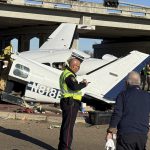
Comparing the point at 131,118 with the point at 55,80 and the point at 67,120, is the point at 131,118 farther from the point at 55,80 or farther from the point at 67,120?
the point at 55,80

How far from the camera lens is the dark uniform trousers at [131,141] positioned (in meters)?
5.91

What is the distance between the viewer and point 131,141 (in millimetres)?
5918

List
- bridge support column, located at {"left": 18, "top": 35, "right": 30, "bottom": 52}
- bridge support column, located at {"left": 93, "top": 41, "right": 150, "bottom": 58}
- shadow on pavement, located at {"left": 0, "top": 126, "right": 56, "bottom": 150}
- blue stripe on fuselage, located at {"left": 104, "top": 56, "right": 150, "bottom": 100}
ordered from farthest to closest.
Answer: bridge support column, located at {"left": 93, "top": 41, "right": 150, "bottom": 58} < bridge support column, located at {"left": 18, "top": 35, "right": 30, "bottom": 52} < blue stripe on fuselage, located at {"left": 104, "top": 56, "right": 150, "bottom": 100} < shadow on pavement, located at {"left": 0, "top": 126, "right": 56, "bottom": 150}

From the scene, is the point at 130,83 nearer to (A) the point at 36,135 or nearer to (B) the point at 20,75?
(A) the point at 36,135

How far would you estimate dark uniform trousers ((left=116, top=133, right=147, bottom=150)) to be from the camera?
5.91 m

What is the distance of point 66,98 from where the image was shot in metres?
8.83

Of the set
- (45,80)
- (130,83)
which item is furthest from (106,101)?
(130,83)

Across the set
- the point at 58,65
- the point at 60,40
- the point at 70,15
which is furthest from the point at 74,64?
the point at 70,15

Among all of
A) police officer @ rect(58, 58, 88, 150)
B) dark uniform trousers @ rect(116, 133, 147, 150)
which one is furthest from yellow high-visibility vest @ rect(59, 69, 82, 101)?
dark uniform trousers @ rect(116, 133, 147, 150)

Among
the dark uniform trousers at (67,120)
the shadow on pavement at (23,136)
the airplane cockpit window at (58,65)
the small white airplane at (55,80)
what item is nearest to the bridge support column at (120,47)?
the airplane cockpit window at (58,65)

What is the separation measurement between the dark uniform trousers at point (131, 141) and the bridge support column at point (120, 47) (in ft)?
155

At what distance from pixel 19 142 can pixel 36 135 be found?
3.80ft

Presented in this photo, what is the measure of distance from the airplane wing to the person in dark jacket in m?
11.6

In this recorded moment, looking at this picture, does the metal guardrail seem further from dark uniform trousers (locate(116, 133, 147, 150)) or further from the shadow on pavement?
dark uniform trousers (locate(116, 133, 147, 150))
